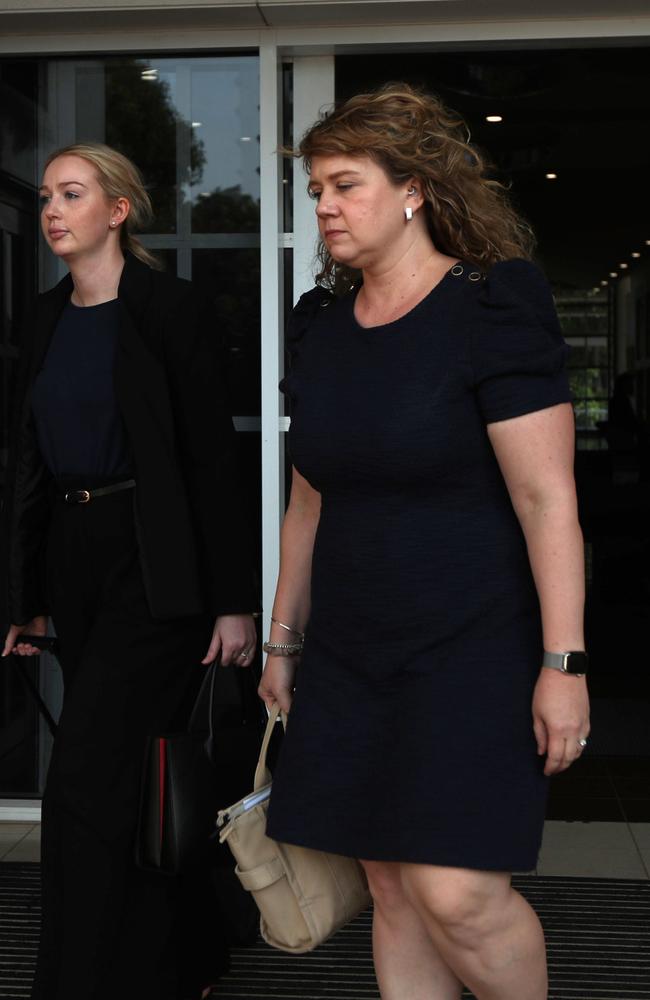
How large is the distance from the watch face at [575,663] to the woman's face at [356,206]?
663mm

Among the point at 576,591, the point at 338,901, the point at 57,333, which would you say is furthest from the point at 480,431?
the point at 57,333

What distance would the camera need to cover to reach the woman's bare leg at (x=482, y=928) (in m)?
1.90

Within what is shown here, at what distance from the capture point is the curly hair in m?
1.99

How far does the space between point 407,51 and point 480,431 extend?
213 centimetres

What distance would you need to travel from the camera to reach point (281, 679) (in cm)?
228

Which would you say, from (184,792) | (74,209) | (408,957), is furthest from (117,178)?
(408,957)

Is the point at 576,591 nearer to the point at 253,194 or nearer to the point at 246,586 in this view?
the point at 246,586

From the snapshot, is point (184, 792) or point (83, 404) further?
point (83, 404)

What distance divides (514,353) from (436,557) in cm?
31

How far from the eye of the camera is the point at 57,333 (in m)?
2.77

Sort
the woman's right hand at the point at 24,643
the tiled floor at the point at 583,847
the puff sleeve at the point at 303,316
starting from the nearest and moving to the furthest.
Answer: the puff sleeve at the point at 303,316 → the woman's right hand at the point at 24,643 → the tiled floor at the point at 583,847

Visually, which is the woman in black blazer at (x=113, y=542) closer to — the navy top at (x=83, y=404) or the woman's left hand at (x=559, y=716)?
the navy top at (x=83, y=404)

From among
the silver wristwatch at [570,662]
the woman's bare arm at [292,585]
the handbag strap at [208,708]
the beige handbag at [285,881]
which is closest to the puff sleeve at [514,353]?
the silver wristwatch at [570,662]

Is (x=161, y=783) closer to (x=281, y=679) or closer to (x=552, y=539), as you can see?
(x=281, y=679)
